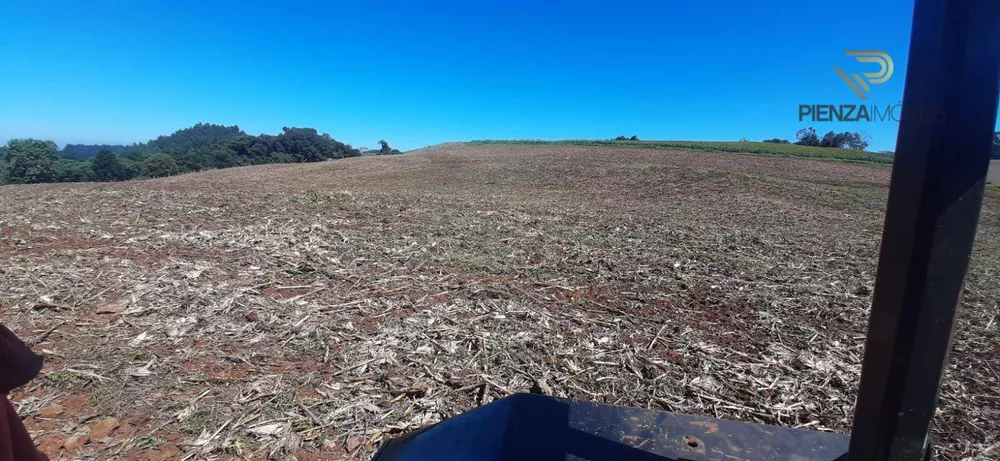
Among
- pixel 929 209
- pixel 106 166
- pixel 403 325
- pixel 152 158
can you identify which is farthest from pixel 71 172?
pixel 929 209

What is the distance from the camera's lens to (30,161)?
1167 inches

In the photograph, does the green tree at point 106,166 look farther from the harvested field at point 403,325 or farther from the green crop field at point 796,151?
the green crop field at point 796,151

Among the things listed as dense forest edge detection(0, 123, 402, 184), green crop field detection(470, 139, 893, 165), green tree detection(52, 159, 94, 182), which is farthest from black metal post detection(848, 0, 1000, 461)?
green crop field detection(470, 139, 893, 165)

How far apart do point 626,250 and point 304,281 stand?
212 inches

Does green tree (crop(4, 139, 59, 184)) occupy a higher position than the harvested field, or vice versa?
green tree (crop(4, 139, 59, 184))

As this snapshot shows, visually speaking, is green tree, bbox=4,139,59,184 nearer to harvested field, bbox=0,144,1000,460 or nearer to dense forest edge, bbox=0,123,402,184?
dense forest edge, bbox=0,123,402,184

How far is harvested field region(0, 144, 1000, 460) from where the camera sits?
10.0ft

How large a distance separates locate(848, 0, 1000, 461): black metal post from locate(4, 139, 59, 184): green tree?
4123cm

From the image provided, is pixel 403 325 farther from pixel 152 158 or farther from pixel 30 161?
pixel 152 158

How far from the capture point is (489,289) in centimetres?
556

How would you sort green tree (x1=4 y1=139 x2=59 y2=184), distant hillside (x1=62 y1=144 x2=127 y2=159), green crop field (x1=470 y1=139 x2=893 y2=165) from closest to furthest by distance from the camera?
green tree (x1=4 y1=139 x2=59 y2=184) → green crop field (x1=470 y1=139 x2=893 y2=165) → distant hillside (x1=62 y1=144 x2=127 y2=159)

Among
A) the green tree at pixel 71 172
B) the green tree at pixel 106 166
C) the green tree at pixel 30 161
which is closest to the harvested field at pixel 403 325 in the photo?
the green tree at pixel 106 166

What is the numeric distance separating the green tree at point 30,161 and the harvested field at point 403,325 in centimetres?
2872

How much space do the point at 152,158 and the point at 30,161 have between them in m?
7.84
